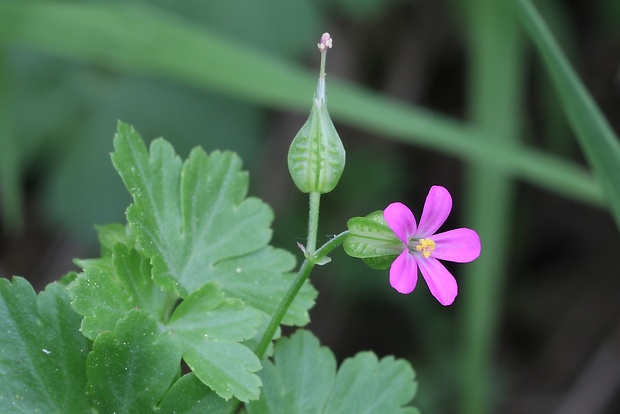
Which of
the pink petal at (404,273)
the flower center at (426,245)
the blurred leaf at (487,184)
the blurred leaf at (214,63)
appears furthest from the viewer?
the blurred leaf at (487,184)

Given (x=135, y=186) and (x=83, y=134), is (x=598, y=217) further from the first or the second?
(x=135, y=186)

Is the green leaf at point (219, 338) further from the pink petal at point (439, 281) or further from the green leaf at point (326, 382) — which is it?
the pink petal at point (439, 281)

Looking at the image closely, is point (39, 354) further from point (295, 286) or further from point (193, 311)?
point (295, 286)

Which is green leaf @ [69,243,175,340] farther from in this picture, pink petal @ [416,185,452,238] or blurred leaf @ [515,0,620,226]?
blurred leaf @ [515,0,620,226]

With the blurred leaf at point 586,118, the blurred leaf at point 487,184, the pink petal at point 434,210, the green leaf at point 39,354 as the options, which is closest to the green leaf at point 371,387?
the pink petal at point 434,210

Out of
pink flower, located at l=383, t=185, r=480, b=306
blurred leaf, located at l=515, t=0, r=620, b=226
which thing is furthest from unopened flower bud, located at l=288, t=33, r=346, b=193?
blurred leaf, located at l=515, t=0, r=620, b=226

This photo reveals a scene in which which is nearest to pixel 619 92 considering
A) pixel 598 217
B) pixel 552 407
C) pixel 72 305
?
pixel 598 217
